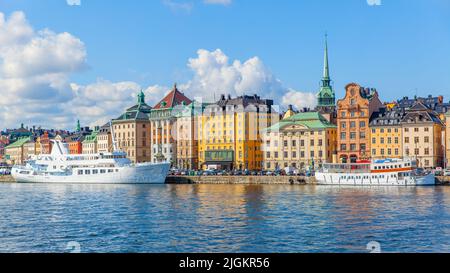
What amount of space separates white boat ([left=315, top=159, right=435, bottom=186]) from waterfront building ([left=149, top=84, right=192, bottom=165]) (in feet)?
162

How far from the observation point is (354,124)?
357 ft

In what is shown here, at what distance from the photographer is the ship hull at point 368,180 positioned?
8256 centimetres

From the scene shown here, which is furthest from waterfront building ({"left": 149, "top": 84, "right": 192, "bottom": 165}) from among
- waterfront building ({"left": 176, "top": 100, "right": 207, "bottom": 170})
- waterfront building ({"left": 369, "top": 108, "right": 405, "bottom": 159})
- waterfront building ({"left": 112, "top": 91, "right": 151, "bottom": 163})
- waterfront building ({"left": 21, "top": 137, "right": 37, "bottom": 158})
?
waterfront building ({"left": 21, "top": 137, "right": 37, "bottom": 158})

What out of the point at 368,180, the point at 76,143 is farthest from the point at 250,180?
the point at 76,143

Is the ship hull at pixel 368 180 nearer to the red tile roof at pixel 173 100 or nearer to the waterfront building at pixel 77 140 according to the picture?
the red tile roof at pixel 173 100

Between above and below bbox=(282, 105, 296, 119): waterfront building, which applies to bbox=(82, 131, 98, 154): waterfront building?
below

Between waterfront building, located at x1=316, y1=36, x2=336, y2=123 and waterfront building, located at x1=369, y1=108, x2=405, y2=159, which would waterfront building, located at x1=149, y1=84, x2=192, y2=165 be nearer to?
waterfront building, located at x1=316, y1=36, x2=336, y2=123

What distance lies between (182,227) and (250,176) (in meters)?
62.1

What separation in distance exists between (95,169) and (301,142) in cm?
3620

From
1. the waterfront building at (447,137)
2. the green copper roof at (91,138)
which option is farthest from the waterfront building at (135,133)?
the waterfront building at (447,137)

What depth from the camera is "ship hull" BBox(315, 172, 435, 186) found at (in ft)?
271

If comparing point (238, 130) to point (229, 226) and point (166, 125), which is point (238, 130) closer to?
point (166, 125)

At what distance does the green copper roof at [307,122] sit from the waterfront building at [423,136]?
14548mm

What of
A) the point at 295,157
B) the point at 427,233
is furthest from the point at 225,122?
the point at 427,233
